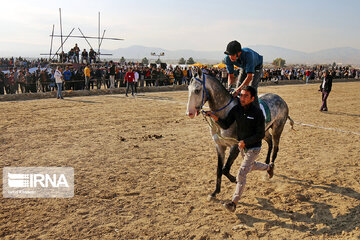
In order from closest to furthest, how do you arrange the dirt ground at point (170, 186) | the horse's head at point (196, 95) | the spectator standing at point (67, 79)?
the dirt ground at point (170, 186)
the horse's head at point (196, 95)
the spectator standing at point (67, 79)

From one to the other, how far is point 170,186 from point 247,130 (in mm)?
2157

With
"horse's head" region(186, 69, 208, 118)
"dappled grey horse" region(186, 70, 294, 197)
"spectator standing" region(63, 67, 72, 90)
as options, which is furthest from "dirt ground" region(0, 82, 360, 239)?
"spectator standing" region(63, 67, 72, 90)

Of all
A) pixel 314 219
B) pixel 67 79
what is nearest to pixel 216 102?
pixel 314 219

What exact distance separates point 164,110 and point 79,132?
217 inches

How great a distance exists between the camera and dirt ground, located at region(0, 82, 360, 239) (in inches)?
164

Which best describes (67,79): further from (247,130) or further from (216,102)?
(247,130)

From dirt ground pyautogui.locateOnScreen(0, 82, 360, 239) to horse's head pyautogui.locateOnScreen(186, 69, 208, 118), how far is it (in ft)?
5.67

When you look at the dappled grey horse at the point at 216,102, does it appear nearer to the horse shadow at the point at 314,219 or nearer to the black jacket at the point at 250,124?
the black jacket at the point at 250,124

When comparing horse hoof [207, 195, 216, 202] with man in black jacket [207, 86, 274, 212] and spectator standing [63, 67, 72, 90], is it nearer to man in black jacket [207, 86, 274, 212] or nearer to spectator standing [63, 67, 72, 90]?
man in black jacket [207, 86, 274, 212]

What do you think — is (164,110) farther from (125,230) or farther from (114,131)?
(125,230)

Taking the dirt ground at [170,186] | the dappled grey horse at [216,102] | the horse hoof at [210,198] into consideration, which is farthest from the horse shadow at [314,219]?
the dappled grey horse at [216,102]

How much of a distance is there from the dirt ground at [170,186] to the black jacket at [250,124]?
4.34ft

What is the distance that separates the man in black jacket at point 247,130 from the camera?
4.18 meters

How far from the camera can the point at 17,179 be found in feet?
19.2
